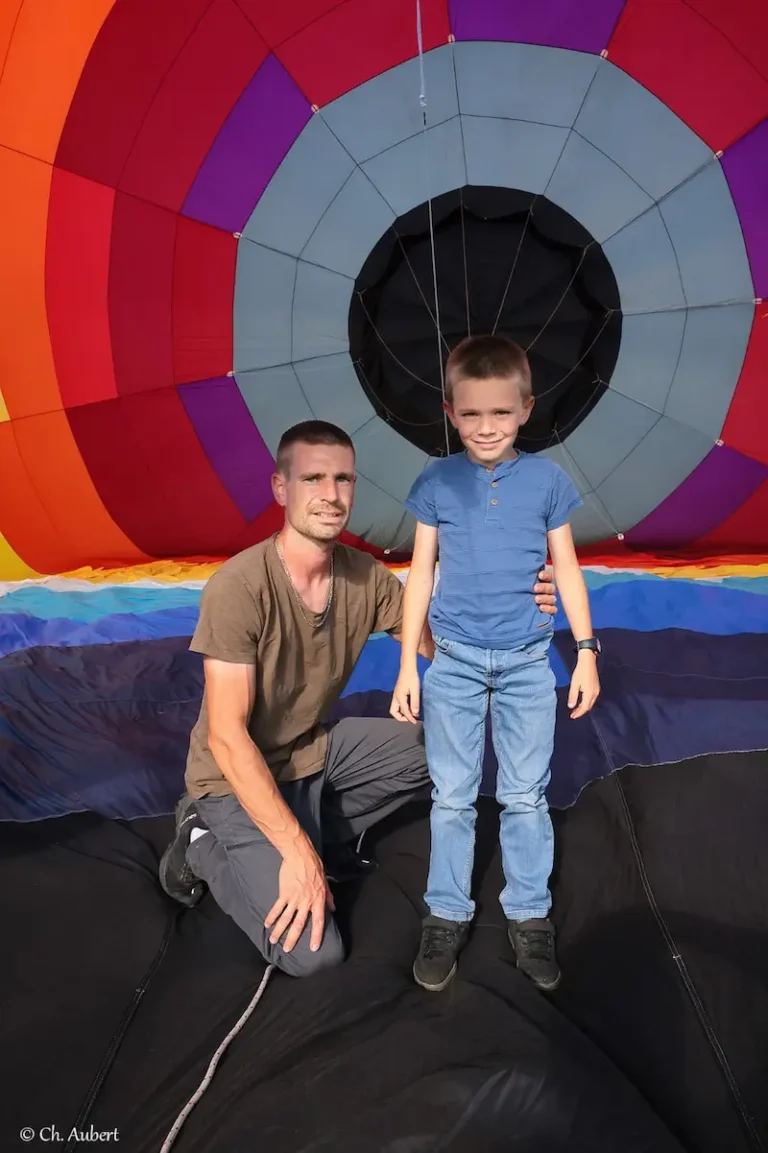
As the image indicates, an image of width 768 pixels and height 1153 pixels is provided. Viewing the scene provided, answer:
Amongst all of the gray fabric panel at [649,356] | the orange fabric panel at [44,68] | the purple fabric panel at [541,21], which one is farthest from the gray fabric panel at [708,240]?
the orange fabric panel at [44,68]

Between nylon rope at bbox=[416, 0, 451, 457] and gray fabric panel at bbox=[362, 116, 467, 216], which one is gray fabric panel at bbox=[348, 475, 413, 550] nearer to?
nylon rope at bbox=[416, 0, 451, 457]

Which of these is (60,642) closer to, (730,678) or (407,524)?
(407,524)

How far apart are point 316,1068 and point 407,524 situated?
103 inches

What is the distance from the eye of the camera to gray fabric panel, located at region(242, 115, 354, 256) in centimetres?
311

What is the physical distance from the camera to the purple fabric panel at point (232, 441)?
3.50m

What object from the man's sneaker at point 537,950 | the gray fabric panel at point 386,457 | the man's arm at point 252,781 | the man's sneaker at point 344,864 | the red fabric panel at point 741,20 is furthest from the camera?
the gray fabric panel at point 386,457

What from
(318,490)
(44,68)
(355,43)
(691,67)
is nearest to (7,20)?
(44,68)

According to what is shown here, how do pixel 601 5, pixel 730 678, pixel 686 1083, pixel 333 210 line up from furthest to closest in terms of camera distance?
1. pixel 333 210
2. pixel 601 5
3. pixel 730 678
4. pixel 686 1083

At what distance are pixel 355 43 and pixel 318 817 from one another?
2658mm

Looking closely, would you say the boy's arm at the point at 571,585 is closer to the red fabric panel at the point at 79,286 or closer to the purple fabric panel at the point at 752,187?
the purple fabric panel at the point at 752,187

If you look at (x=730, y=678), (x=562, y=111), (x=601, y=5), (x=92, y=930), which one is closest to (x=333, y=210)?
(x=562, y=111)

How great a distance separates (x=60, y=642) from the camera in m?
3.03

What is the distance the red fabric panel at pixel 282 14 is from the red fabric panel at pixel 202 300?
699mm

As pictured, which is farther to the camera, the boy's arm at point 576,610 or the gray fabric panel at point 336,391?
the gray fabric panel at point 336,391
